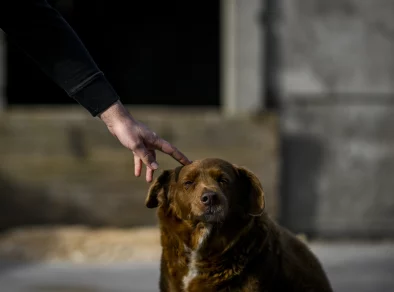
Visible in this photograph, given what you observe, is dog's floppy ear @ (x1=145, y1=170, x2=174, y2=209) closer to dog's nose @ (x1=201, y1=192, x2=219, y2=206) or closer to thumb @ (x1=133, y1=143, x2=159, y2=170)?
dog's nose @ (x1=201, y1=192, x2=219, y2=206)

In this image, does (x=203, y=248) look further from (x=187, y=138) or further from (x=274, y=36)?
(x=274, y=36)

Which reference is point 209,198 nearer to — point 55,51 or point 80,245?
point 55,51

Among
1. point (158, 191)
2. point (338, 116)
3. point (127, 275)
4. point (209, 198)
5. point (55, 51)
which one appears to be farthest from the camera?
point (338, 116)

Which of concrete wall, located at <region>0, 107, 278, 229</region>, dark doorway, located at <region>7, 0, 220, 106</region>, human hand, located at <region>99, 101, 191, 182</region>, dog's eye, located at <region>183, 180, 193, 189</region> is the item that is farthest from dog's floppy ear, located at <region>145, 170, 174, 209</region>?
dark doorway, located at <region>7, 0, 220, 106</region>

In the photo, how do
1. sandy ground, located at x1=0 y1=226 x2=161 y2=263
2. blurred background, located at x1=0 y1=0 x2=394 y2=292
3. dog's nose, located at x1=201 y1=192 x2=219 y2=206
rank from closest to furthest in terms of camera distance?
dog's nose, located at x1=201 y1=192 x2=219 y2=206, sandy ground, located at x1=0 y1=226 x2=161 y2=263, blurred background, located at x1=0 y1=0 x2=394 y2=292

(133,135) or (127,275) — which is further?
(127,275)

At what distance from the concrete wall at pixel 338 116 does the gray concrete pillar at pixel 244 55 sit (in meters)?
0.21

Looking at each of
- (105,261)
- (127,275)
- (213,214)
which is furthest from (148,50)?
(213,214)

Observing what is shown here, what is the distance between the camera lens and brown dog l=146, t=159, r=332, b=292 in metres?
3.31

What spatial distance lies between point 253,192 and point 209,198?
0.92 ft

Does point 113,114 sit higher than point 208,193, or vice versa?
point 113,114

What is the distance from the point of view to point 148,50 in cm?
917

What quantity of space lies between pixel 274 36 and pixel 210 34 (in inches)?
72.2

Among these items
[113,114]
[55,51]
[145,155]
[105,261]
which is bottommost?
[105,261]
